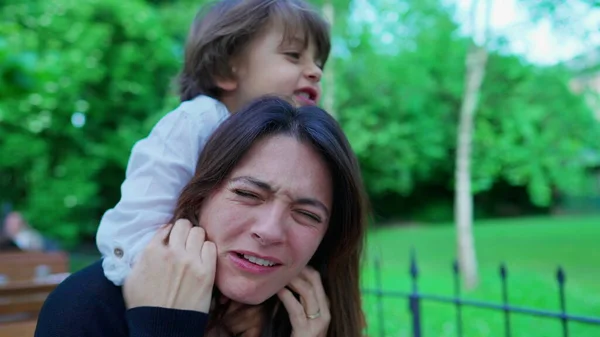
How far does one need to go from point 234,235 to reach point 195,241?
88mm

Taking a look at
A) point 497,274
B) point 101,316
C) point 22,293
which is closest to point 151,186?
point 101,316

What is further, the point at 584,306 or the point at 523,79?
the point at 523,79

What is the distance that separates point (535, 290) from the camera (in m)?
9.12

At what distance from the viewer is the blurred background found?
33.0 ft

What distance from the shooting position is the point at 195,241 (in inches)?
49.5

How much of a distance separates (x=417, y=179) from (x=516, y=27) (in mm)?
15086

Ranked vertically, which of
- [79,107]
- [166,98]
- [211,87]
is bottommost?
[211,87]

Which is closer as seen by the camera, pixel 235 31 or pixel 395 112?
pixel 235 31

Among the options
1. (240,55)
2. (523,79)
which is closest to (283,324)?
(240,55)

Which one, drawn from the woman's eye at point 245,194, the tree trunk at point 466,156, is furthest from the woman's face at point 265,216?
the tree trunk at point 466,156

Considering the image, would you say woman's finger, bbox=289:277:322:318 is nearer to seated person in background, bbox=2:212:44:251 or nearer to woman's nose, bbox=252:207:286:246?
woman's nose, bbox=252:207:286:246

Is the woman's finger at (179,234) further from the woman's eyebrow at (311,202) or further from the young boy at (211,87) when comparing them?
the woman's eyebrow at (311,202)

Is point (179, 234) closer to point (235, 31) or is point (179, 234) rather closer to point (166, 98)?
point (235, 31)

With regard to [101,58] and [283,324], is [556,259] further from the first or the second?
[283,324]
